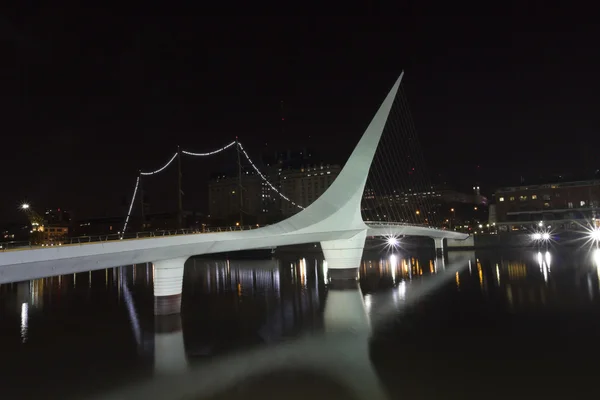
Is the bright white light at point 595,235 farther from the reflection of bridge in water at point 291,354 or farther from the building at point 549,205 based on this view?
the reflection of bridge in water at point 291,354

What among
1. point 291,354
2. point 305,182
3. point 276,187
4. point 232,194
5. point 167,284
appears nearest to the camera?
point 291,354

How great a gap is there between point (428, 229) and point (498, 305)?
75.5 ft

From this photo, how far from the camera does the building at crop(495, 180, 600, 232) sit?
211 feet

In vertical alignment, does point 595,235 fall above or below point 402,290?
above

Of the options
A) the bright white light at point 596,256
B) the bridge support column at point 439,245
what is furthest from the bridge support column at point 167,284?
the bridge support column at point 439,245

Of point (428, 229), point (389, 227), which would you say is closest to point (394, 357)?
point (389, 227)

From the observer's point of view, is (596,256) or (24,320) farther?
(596,256)

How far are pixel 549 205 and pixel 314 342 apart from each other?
224 feet

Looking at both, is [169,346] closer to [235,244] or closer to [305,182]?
[235,244]

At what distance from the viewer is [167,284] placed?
19.3 metres

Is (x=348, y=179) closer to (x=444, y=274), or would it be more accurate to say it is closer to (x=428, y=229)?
(x=444, y=274)

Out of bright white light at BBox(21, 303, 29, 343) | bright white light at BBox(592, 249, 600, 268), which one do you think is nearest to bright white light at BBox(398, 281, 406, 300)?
bright white light at BBox(592, 249, 600, 268)

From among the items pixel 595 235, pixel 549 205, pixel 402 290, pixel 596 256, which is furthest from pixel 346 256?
pixel 549 205

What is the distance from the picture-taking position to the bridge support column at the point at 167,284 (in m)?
19.1
